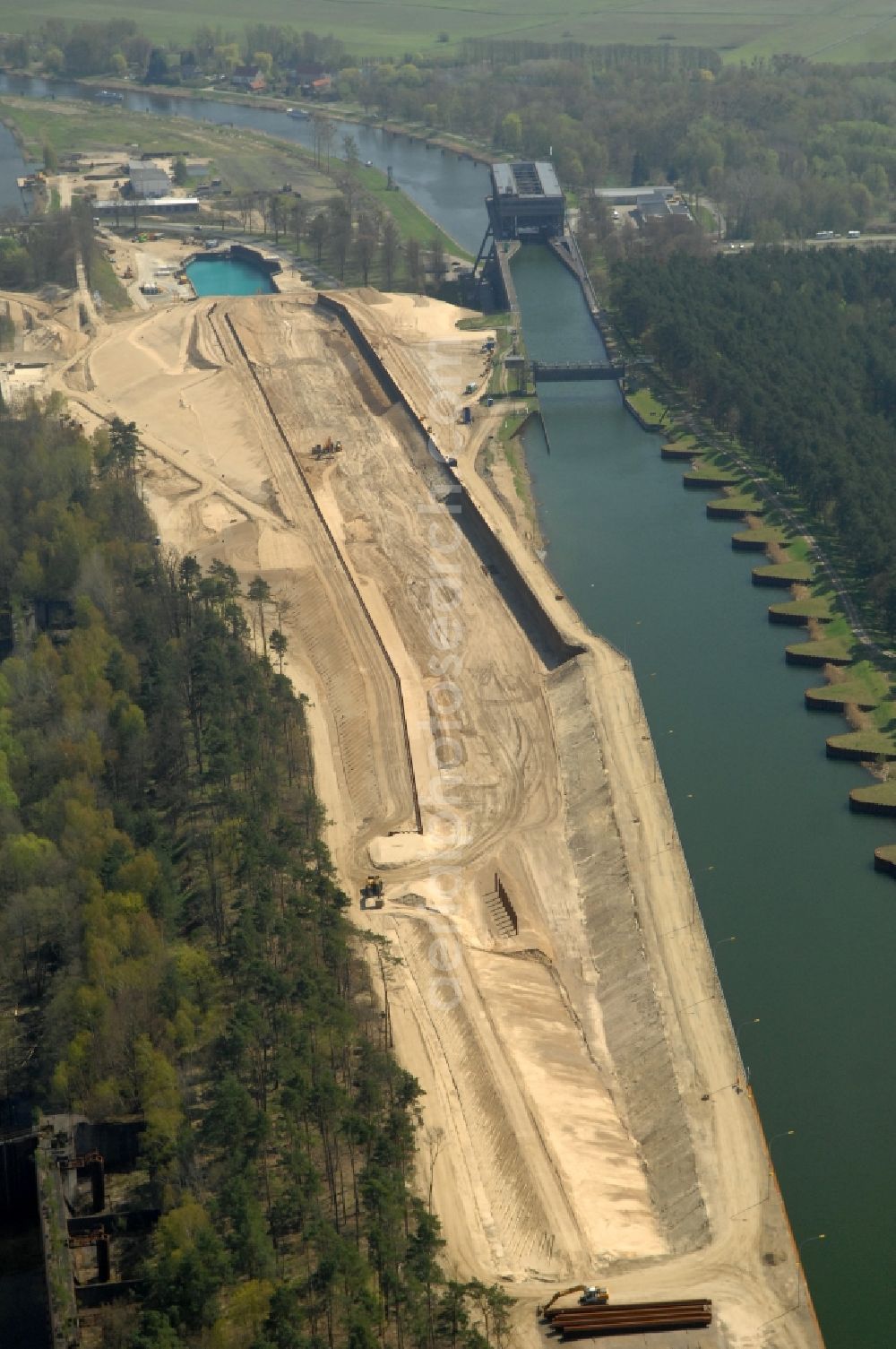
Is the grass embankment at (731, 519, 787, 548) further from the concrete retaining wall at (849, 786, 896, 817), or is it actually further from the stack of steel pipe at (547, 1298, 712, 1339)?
the stack of steel pipe at (547, 1298, 712, 1339)

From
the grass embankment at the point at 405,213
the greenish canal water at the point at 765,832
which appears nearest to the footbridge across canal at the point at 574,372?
the greenish canal water at the point at 765,832

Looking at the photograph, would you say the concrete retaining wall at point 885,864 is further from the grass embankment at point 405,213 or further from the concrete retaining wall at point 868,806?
the grass embankment at point 405,213

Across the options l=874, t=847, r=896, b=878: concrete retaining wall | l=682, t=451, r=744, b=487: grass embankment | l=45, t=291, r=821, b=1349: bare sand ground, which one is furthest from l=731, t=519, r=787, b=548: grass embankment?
l=874, t=847, r=896, b=878: concrete retaining wall

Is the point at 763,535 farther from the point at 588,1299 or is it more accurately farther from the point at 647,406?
the point at 588,1299

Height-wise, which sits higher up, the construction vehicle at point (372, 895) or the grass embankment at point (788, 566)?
the grass embankment at point (788, 566)

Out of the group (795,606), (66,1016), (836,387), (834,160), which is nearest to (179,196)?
(834,160)

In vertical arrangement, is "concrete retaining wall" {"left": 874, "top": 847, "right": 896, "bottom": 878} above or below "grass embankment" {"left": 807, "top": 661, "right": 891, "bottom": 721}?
below

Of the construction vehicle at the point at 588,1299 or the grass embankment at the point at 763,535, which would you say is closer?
the construction vehicle at the point at 588,1299
